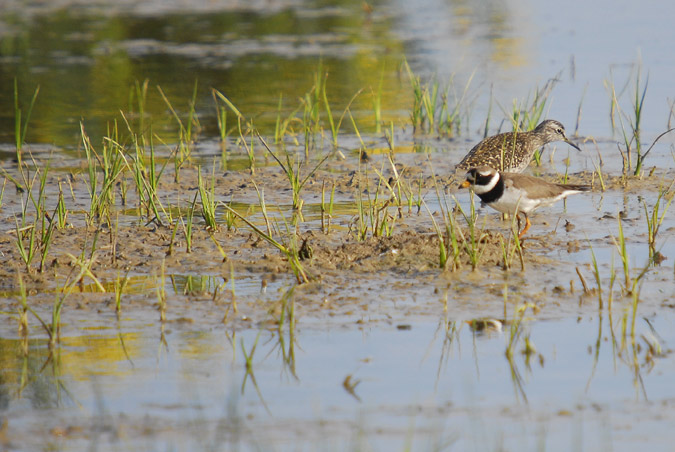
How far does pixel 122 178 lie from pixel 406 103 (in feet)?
18.9

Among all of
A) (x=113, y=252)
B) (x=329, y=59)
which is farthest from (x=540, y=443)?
(x=329, y=59)

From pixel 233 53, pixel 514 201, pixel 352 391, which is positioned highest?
pixel 233 53

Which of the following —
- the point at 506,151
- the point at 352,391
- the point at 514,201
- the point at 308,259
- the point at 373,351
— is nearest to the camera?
the point at 352,391

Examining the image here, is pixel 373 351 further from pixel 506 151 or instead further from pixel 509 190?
pixel 506 151

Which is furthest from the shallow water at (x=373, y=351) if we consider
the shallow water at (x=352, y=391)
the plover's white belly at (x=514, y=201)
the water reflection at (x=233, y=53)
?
the water reflection at (x=233, y=53)

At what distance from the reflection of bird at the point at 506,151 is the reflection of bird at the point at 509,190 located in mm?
1107

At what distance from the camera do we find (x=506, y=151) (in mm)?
9352

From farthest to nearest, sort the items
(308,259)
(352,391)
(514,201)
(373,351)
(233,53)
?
1. (233,53)
2. (514,201)
3. (308,259)
4. (373,351)
5. (352,391)

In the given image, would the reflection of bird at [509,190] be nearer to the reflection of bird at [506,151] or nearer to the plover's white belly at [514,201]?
the plover's white belly at [514,201]

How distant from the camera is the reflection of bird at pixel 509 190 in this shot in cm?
749

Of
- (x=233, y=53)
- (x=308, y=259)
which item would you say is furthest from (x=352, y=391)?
(x=233, y=53)

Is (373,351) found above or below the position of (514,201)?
below

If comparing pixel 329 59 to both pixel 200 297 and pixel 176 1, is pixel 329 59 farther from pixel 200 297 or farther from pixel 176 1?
pixel 200 297

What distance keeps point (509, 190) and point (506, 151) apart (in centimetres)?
193
